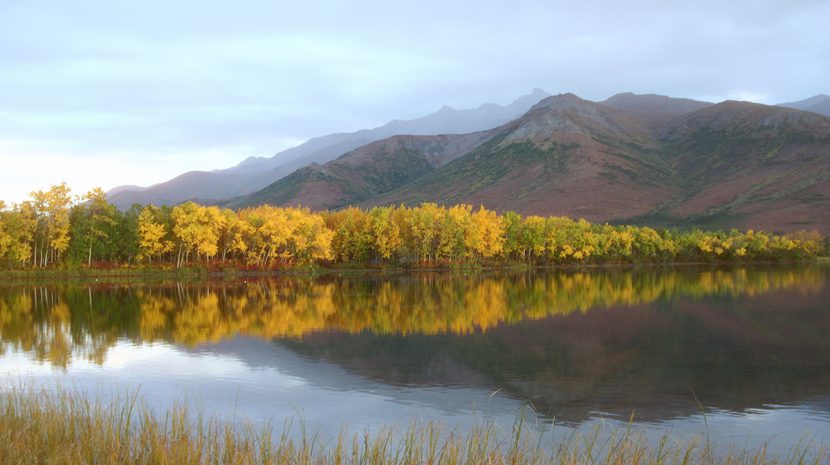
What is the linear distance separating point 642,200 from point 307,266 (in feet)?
449

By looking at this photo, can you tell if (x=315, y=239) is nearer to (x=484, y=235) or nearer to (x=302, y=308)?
(x=484, y=235)

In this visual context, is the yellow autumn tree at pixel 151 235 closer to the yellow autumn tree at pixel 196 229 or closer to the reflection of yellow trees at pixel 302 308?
the yellow autumn tree at pixel 196 229

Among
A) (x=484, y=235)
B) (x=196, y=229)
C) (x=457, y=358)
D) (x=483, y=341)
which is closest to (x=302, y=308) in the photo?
(x=483, y=341)

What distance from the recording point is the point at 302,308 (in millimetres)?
42219

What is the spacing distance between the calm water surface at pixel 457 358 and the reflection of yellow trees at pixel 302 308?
0.23 meters

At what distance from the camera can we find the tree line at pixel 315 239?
74.8 metres

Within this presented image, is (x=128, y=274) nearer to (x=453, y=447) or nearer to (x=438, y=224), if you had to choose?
(x=438, y=224)

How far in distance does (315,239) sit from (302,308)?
42218mm

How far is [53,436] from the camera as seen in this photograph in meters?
10.9

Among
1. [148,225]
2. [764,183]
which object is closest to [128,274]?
[148,225]

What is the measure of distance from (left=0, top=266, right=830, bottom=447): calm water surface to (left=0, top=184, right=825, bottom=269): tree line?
95.1 feet

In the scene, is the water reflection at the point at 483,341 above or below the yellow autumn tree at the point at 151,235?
below

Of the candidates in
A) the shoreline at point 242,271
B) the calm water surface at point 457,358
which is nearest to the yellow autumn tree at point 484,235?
the shoreline at point 242,271

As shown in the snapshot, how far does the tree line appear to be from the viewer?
74.8 metres
